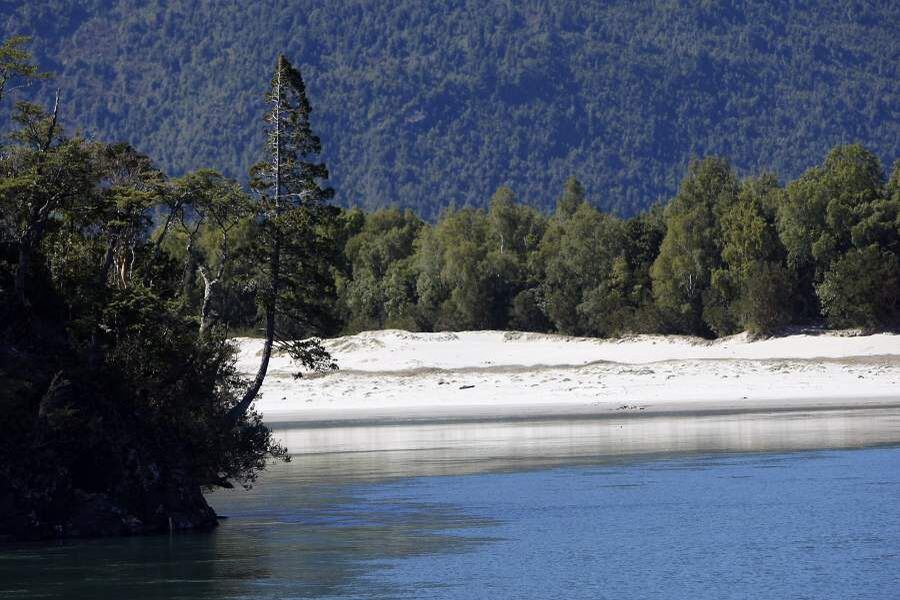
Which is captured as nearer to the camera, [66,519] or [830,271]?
[66,519]

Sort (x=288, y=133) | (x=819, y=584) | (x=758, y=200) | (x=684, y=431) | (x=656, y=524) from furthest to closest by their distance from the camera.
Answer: (x=758, y=200), (x=684, y=431), (x=288, y=133), (x=656, y=524), (x=819, y=584)

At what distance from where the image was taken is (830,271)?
77250mm

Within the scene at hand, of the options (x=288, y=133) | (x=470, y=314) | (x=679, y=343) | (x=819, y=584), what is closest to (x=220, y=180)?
(x=288, y=133)

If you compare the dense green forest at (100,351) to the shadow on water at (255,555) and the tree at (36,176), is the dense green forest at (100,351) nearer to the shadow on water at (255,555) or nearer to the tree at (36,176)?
the tree at (36,176)

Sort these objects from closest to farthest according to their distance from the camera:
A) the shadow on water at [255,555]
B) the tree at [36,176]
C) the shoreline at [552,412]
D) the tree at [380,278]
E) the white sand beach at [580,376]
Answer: the shadow on water at [255,555], the tree at [36,176], the shoreline at [552,412], the white sand beach at [580,376], the tree at [380,278]

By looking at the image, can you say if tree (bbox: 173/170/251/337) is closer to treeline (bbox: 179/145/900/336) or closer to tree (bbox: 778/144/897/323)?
treeline (bbox: 179/145/900/336)

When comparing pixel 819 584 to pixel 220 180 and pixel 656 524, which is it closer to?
pixel 656 524

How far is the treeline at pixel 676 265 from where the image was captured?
7631 cm

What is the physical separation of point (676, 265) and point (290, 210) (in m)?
51.2

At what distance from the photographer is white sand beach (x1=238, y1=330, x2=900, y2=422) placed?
62.1 m

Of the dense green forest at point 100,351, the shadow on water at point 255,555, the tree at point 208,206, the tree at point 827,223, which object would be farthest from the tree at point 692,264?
the dense green forest at point 100,351

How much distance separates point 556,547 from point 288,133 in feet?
45.4

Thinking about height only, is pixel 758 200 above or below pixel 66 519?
above

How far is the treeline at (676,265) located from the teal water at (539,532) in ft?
90.1
